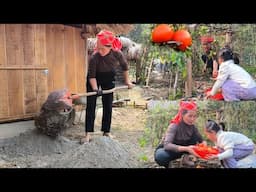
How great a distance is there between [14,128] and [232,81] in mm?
1964

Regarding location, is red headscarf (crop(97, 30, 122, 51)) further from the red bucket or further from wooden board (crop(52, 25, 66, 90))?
the red bucket

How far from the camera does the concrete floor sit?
3.04 meters

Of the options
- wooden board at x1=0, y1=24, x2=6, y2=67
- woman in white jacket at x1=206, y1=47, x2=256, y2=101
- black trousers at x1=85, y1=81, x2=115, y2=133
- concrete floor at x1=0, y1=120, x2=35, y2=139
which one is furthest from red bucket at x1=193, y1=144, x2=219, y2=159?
wooden board at x1=0, y1=24, x2=6, y2=67

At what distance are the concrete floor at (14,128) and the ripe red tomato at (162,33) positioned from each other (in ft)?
4.39

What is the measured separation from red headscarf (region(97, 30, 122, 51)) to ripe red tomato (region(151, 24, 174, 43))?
0.31 metres

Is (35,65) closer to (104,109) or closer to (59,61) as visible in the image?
(59,61)

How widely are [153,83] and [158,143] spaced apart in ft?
1.74

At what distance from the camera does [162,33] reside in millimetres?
3016

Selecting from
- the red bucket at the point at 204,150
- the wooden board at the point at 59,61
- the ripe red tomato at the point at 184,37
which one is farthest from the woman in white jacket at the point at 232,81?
the wooden board at the point at 59,61
